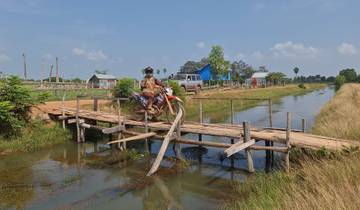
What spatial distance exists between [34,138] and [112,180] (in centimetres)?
613

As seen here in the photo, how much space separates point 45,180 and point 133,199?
320cm

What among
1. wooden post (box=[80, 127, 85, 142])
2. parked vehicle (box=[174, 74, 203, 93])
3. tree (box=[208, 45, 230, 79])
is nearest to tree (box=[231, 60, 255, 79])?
tree (box=[208, 45, 230, 79])

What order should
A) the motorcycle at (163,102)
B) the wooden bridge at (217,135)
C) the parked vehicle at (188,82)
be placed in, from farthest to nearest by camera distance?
the parked vehicle at (188,82)
the motorcycle at (163,102)
the wooden bridge at (217,135)

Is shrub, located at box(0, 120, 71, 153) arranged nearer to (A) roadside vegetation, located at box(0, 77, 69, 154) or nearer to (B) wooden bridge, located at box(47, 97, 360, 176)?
(A) roadside vegetation, located at box(0, 77, 69, 154)

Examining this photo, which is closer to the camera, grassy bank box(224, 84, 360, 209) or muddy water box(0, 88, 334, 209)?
grassy bank box(224, 84, 360, 209)

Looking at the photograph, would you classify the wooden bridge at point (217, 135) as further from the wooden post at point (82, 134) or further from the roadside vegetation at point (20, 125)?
the roadside vegetation at point (20, 125)

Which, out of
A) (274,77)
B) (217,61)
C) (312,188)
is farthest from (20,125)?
(274,77)

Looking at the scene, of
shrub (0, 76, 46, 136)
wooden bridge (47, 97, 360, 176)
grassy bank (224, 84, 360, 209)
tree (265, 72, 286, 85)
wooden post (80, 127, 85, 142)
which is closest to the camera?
grassy bank (224, 84, 360, 209)

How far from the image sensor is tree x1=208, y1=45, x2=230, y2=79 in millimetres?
54281

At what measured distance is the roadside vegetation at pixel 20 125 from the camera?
13406 mm

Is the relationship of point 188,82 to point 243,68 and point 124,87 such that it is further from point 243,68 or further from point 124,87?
point 243,68

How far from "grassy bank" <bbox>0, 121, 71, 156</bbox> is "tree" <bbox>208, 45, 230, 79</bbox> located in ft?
134

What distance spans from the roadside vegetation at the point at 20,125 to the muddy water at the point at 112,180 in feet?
2.68

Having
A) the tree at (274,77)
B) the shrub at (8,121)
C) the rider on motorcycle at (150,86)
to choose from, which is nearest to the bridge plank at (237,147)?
the rider on motorcycle at (150,86)
